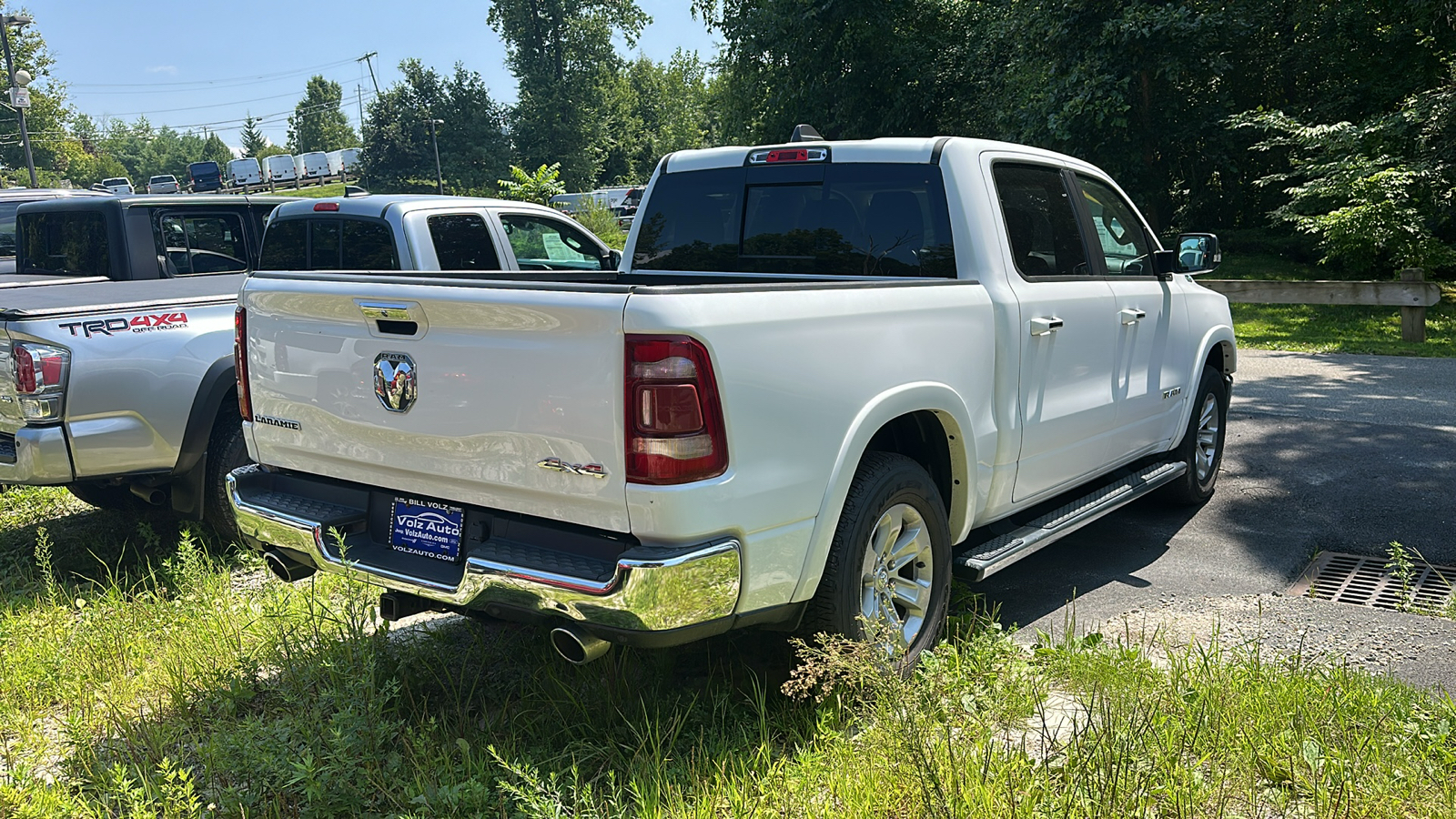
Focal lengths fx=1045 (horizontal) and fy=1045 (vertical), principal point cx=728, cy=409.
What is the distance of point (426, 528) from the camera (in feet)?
11.3

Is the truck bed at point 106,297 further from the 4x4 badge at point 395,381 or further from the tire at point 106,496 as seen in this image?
the 4x4 badge at point 395,381

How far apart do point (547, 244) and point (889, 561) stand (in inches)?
202

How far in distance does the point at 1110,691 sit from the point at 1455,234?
18.0 m

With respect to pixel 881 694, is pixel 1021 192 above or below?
above

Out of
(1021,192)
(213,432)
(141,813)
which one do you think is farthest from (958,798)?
(213,432)

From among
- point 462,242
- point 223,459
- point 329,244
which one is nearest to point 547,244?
point 462,242

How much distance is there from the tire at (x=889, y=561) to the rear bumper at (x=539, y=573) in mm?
493

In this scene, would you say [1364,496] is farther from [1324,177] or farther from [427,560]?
[1324,177]

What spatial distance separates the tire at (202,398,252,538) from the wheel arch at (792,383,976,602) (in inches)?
148

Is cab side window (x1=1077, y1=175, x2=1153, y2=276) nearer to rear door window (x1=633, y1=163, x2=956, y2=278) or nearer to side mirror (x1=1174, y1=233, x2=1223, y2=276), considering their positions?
side mirror (x1=1174, y1=233, x2=1223, y2=276)

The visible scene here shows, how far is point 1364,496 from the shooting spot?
621cm

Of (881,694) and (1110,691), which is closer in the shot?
Result: (881,694)

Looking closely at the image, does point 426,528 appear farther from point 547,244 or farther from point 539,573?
point 547,244

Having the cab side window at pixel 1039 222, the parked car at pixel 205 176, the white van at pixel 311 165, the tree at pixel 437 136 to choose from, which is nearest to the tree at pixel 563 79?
the tree at pixel 437 136
